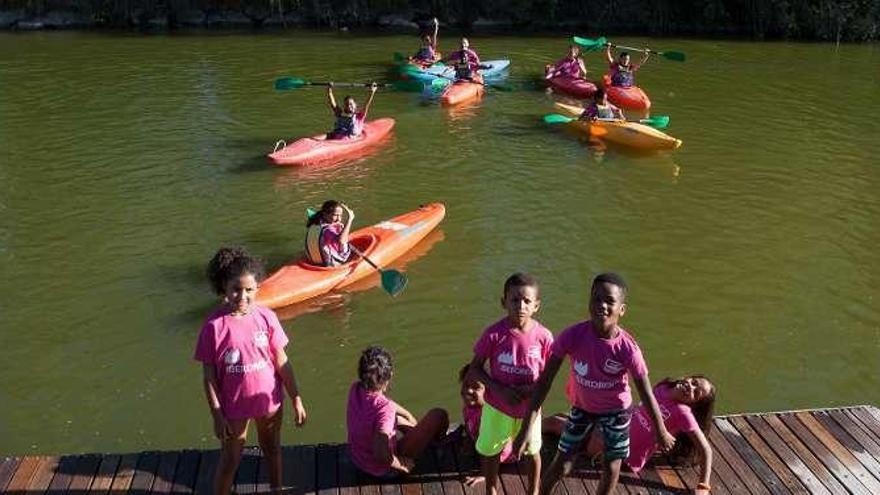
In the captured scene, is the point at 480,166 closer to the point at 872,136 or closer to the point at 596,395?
the point at 872,136

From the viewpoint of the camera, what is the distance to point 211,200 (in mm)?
10844

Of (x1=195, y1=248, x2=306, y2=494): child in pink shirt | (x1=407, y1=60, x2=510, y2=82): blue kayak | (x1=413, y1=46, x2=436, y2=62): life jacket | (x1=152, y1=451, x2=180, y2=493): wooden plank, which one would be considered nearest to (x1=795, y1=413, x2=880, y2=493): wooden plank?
(x1=195, y1=248, x2=306, y2=494): child in pink shirt

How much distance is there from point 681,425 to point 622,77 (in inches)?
474

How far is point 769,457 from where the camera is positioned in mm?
4992

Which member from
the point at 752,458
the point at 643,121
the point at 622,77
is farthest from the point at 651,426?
the point at 622,77

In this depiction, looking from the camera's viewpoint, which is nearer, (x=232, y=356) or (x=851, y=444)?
(x=232, y=356)

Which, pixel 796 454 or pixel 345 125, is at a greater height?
pixel 345 125

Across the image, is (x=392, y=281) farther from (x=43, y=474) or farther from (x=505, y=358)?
(x=505, y=358)

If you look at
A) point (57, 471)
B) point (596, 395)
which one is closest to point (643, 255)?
point (596, 395)

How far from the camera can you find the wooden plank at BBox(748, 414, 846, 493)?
4777mm

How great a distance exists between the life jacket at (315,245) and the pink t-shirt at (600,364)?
4461 mm

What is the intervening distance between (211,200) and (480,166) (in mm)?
3870

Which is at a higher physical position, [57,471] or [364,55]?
[364,55]

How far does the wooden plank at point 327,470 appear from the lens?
4.64m
